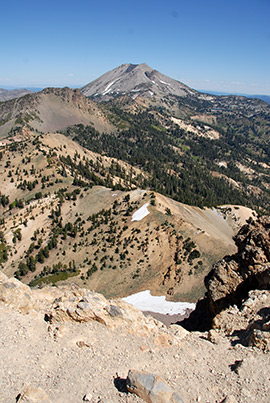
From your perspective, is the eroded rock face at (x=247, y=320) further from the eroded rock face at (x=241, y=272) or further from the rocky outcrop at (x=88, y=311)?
the rocky outcrop at (x=88, y=311)

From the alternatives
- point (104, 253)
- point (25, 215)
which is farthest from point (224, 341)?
point (25, 215)

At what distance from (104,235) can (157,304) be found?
24638 mm

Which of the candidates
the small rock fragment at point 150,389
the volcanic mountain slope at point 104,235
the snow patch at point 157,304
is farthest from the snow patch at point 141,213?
the small rock fragment at point 150,389

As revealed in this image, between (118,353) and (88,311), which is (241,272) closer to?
(118,353)

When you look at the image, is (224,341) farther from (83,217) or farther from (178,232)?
(83,217)

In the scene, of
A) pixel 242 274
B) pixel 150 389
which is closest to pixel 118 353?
pixel 150 389

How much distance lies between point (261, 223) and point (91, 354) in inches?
729

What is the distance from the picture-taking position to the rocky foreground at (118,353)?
12.0m

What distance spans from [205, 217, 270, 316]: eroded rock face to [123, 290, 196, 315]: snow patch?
639 inches

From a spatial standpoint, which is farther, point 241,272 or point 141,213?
point 141,213

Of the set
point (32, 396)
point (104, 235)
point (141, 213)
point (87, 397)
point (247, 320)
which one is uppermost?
point (32, 396)

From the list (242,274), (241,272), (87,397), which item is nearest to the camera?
(87,397)

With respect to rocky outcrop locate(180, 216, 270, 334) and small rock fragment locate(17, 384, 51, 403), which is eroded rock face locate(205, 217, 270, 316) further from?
small rock fragment locate(17, 384, 51, 403)

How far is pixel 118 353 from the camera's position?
15055 mm
